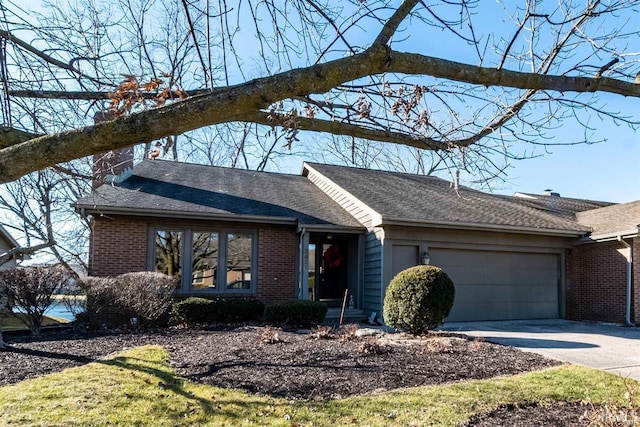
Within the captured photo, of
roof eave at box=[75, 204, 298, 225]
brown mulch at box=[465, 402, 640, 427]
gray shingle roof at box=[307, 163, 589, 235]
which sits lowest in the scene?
brown mulch at box=[465, 402, 640, 427]

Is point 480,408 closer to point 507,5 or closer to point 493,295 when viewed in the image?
point 507,5

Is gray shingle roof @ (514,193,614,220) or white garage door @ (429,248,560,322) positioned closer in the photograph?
white garage door @ (429,248,560,322)

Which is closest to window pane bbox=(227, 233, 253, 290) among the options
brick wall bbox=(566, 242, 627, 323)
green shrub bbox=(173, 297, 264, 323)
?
green shrub bbox=(173, 297, 264, 323)

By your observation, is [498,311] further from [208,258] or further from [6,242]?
[6,242]

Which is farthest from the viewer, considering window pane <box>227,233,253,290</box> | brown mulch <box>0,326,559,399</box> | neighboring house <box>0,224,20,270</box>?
neighboring house <box>0,224,20,270</box>

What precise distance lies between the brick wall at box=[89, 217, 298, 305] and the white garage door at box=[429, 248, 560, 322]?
12.6 ft

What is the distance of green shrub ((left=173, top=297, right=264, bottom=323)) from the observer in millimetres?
10492

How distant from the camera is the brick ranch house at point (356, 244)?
38.2 ft

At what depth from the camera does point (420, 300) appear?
8.60 m

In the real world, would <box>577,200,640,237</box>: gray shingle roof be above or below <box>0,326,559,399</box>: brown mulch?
above

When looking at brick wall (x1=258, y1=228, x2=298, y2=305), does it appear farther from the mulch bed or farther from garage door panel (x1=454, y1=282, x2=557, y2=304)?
garage door panel (x1=454, y1=282, x2=557, y2=304)

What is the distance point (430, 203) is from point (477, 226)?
1.89m

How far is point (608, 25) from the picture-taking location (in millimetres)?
4492

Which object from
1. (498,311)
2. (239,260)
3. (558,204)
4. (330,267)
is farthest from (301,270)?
(558,204)
